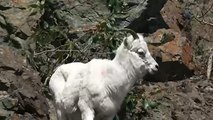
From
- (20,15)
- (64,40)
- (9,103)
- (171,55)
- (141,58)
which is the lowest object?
(171,55)

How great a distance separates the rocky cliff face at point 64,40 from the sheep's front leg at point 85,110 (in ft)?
5.18

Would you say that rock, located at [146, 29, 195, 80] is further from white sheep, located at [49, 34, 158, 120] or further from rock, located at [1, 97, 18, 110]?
white sheep, located at [49, 34, 158, 120]

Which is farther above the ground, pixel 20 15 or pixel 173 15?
pixel 20 15

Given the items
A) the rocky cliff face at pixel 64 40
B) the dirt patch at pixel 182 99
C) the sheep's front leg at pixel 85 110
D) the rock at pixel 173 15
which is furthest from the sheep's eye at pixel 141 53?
the rock at pixel 173 15

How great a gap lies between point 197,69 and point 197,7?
2.47 meters

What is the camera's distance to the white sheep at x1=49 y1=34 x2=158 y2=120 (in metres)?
4.58

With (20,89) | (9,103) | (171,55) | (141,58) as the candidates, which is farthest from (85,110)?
(171,55)

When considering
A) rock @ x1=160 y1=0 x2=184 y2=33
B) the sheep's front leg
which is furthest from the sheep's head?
rock @ x1=160 y1=0 x2=184 y2=33

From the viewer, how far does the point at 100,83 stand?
4.64 meters

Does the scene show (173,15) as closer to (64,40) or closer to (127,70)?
(64,40)

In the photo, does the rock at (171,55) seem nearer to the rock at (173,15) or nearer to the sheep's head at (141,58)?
the rock at (173,15)

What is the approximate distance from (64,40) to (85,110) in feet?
9.93

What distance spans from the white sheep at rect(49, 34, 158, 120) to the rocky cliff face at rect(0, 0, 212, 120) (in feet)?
4.58

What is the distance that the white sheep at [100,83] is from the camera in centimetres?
458
